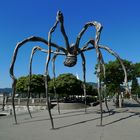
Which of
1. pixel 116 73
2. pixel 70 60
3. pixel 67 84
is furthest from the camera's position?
pixel 67 84

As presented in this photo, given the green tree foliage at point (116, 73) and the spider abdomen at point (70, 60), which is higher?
the green tree foliage at point (116, 73)

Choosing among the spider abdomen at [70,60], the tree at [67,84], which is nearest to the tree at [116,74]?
the spider abdomen at [70,60]

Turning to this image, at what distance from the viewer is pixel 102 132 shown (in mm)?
10734

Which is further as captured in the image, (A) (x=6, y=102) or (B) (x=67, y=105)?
(A) (x=6, y=102)

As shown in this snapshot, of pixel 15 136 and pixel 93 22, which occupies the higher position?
pixel 93 22

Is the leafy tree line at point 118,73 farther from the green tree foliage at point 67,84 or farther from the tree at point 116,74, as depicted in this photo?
the green tree foliage at point 67,84

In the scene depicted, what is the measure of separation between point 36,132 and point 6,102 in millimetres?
43415

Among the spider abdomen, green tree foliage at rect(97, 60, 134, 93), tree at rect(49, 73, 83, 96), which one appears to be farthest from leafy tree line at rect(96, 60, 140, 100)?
tree at rect(49, 73, 83, 96)

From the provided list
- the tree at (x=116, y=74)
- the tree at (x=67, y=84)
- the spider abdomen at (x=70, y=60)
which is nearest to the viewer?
the spider abdomen at (x=70, y=60)

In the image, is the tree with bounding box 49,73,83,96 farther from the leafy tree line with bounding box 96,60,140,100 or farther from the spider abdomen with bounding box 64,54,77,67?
the spider abdomen with bounding box 64,54,77,67

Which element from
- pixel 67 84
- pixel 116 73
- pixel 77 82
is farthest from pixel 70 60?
pixel 77 82

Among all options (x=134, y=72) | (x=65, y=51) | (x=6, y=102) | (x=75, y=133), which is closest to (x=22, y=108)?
(x=6, y=102)

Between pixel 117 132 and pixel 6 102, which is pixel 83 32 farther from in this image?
pixel 6 102

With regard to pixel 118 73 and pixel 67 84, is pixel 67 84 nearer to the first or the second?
pixel 67 84
